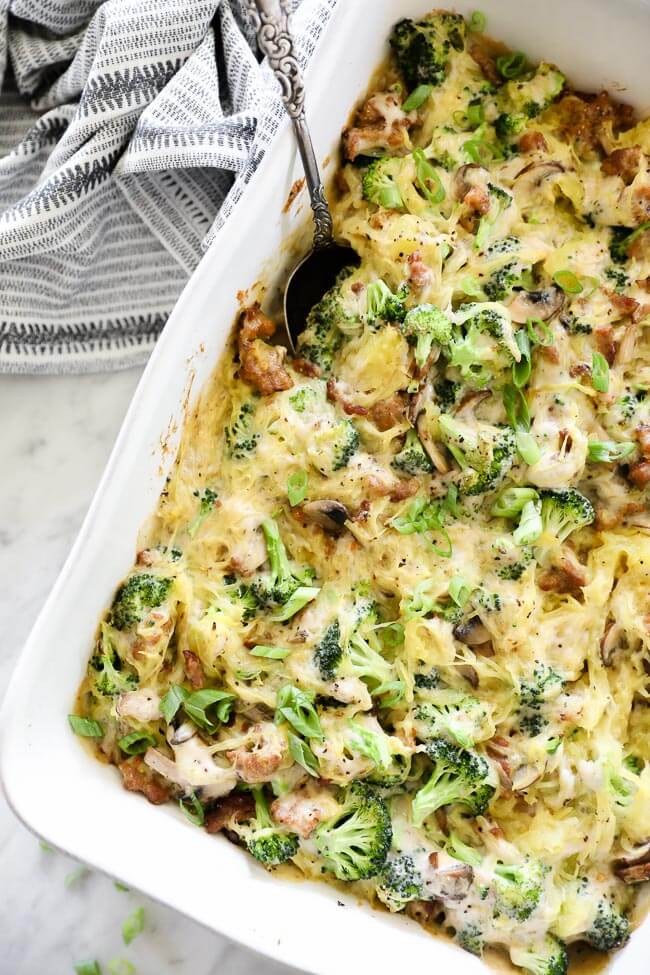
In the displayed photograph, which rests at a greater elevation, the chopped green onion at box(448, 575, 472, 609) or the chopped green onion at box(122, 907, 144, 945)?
the chopped green onion at box(448, 575, 472, 609)

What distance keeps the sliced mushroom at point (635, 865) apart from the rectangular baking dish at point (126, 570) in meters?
0.13

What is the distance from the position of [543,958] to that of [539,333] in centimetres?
151

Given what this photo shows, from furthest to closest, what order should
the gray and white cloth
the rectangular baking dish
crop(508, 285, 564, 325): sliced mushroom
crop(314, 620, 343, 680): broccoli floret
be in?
the gray and white cloth < crop(508, 285, 564, 325): sliced mushroom < crop(314, 620, 343, 680): broccoli floret < the rectangular baking dish

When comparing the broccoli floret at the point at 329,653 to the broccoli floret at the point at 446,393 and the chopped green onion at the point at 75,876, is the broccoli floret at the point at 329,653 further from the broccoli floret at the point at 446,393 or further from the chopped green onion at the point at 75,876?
the chopped green onion at the point at 75,876

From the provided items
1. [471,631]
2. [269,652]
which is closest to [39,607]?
[269,652]

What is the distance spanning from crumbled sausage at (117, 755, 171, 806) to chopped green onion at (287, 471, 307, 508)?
74cm

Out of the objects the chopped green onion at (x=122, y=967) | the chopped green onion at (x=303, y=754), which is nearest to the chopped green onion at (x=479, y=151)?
the chopped green onion at (x=303, y=754)

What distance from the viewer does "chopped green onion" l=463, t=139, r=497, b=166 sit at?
8.19ft

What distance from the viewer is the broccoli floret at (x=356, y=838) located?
2289mm

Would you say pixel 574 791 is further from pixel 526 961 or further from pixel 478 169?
pixel 478 169

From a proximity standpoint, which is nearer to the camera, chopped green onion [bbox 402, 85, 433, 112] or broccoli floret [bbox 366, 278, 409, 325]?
broccoli floret [bbox 366, 278, 409, 325]

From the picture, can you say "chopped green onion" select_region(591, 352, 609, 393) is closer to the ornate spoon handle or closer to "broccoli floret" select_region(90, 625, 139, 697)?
the ornate spoon handle

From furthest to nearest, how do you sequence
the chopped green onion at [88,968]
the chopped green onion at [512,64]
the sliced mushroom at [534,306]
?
the chopped green onion at [88,968] → the chopped green onion at [512,64] → the sliced mushroom at [534,306]

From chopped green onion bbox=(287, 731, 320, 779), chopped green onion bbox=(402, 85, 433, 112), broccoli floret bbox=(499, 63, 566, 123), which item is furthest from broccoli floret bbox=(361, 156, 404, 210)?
chopped green onion bbox=(287, 731, 320, 779)
